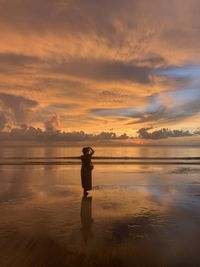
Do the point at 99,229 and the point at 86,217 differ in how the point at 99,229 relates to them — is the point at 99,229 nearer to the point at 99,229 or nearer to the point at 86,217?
the point at 99,229

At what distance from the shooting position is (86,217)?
1008 cm

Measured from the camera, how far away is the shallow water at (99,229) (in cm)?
660

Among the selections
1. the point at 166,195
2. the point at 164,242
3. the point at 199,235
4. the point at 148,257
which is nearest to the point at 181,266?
the point at 148,257

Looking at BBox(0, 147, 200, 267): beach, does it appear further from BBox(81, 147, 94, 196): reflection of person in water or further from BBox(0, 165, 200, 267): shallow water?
BBox(81, 147, 94, 196): reflection of person in water

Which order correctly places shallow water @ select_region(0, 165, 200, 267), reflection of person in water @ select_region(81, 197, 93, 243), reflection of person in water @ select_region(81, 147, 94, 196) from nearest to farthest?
shallow water @ select_region(0, 165, 200, 267)
reflection of person in water @ select_region(81, 197, 93, 243)
reflection of person in water @ select_region(81, 147, 94, 196)

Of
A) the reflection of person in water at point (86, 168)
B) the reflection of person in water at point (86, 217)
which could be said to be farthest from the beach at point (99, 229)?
the reflection of person in water at point (86, 168)

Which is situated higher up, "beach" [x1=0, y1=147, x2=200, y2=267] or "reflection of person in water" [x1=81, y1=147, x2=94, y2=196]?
"reflection of person in water" [x1=81, y1=147, x2=94, y2=196]

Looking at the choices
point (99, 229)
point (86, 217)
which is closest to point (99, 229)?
point (99, 229)

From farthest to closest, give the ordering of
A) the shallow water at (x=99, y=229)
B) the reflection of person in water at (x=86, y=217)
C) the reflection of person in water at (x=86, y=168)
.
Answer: the reflection of person in water at (x=86, y=168), the reflection of person in water at (x=86, y=217), the shallow water at (x=99, y=229)

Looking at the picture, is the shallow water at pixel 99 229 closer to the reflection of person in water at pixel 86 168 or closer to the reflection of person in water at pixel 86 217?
the reflection of person in water at pixel 86 217

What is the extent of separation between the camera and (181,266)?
6176mm

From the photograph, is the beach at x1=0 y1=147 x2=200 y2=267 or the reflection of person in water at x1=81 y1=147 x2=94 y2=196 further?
the reflection of person in water at x1=81 y1=147 x2=94 y2=196

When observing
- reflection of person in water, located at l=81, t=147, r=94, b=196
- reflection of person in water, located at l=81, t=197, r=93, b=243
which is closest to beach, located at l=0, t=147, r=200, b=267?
reflection of person in water, located at l=81, t=197, r=93, b=243

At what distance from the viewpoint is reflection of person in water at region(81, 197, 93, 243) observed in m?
8.34
